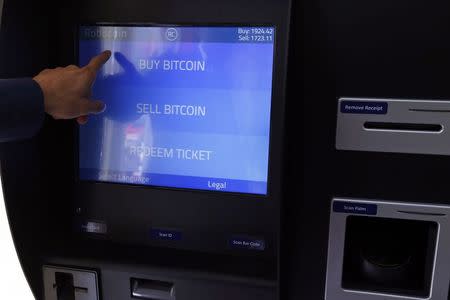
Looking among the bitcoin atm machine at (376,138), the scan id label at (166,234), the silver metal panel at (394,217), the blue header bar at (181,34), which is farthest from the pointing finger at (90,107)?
the silver metal panel at (394,217)

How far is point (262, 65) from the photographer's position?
1248 mm

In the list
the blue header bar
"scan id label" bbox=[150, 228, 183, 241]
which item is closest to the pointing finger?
the blue header bar

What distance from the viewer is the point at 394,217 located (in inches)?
45.6

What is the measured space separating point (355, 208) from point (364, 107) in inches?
9.0

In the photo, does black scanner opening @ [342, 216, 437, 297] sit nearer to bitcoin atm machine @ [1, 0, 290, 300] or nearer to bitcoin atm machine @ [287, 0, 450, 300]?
bitcoin atm machine @ [287, 0, 450, 300]

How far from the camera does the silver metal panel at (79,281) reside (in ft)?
4.48

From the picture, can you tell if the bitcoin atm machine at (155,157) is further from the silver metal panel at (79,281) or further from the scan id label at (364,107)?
the scan id label at (364,107)

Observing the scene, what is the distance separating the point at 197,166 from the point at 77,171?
35 centimetres

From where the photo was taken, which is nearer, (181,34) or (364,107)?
(364,107)

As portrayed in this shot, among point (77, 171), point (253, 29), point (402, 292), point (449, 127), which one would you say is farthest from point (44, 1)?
point (402, 292)

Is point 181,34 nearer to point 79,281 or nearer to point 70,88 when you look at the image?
point 70,88

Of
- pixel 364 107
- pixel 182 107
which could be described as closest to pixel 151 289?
pixel 182 107

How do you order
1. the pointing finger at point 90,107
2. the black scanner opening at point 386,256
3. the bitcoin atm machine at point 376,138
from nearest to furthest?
the bitcoin atm machine at point 376,138, the black scanner opening at point 386,256, the pointing finger at point 90,107

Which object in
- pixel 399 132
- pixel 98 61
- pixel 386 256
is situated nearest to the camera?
pixel 399 132
